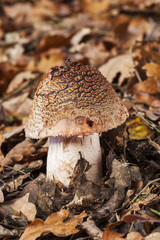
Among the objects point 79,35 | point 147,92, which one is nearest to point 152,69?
point 147,92

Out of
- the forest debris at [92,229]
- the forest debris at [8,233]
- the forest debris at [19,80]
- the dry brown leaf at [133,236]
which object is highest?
the forest debris at [19,80]

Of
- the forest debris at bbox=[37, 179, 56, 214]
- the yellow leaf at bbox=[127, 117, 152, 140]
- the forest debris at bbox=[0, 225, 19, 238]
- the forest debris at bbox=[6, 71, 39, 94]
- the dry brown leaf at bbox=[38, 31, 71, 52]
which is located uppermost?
the dry brown leaf at bbox=[38, 31, 71, 52]

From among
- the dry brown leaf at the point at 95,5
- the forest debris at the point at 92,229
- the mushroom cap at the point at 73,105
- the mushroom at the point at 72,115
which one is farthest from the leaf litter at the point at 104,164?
the dry brown leaf at the point at 95,5

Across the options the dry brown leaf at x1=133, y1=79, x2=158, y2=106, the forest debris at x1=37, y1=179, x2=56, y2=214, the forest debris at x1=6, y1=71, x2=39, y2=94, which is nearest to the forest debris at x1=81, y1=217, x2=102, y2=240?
the forest debris at x1=37, y1=179, x2=56, y2=214

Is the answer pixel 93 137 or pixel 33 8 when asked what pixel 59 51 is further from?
pixel 93 137

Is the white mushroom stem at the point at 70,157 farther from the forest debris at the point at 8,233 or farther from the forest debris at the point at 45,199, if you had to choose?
the forest debris at the point at 8,233

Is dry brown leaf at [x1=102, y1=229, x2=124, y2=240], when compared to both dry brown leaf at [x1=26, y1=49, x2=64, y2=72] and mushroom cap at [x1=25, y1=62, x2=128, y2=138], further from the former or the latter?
dry brown leaf at [x1=26, y1=49, x2=64, y2=72]
